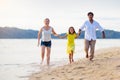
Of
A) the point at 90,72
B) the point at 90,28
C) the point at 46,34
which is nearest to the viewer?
the point at 90,72

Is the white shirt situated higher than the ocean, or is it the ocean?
the white shirt

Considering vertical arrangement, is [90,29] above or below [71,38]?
above

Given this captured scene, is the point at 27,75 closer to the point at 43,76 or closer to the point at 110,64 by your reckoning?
the point at 43,76

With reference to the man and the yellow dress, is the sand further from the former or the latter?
the yellow dress

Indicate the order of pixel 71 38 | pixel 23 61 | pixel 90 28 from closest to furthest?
1. pixel 90 28
2. pixel 71 38
3. pixel 23 61

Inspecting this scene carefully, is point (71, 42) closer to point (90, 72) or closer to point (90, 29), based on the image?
point (90, 29)

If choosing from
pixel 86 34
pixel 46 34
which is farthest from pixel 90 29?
pixel 46 34

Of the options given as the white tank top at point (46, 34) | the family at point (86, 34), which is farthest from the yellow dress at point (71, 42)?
the white tank top at point (46, 34)

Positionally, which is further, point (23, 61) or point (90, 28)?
point (23, 61)

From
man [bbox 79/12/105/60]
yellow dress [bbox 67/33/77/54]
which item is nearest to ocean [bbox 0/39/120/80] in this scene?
yellow dress [bbox 67/33/77/54]

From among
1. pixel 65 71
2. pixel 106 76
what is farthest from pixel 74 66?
pixel 106 76

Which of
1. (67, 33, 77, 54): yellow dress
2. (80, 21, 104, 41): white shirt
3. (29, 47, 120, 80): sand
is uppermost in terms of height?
(80, 21, 104, 41): white shirt

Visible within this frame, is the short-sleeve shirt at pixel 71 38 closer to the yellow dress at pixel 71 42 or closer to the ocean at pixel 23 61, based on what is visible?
the yellow dress at pixel 71 42

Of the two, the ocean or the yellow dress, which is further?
the yellow dress
